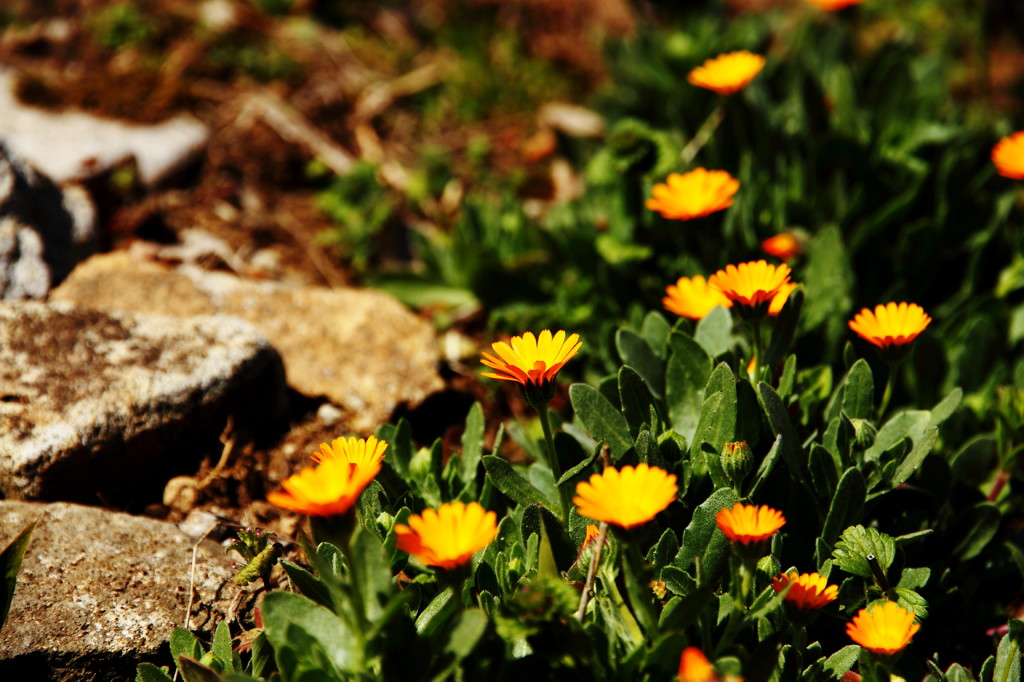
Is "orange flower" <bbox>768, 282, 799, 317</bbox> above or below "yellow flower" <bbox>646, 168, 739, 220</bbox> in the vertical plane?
below

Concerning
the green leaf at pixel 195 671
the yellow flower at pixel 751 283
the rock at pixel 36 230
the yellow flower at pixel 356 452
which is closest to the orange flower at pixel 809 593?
the yellow flower at pixel 751 283

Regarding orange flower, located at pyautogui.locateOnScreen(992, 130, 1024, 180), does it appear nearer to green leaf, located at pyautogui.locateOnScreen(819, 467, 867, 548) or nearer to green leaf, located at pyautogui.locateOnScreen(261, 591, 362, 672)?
green leaf, located at pyautogui.locateOnScreen(819, 467, 867, 548)

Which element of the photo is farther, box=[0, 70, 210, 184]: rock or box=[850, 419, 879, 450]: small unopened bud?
box=[0, 70, 210, 184]: rock

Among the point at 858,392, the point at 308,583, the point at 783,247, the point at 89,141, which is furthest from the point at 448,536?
the point at 89,141

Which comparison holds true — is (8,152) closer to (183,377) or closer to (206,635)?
(183,377)

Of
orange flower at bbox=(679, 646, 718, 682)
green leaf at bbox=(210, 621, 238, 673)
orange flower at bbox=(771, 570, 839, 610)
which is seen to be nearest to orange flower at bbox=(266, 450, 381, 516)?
green leaf at bbox=(210, 621, 238, 673)

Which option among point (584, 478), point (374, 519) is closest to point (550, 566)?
point (584, 478)
